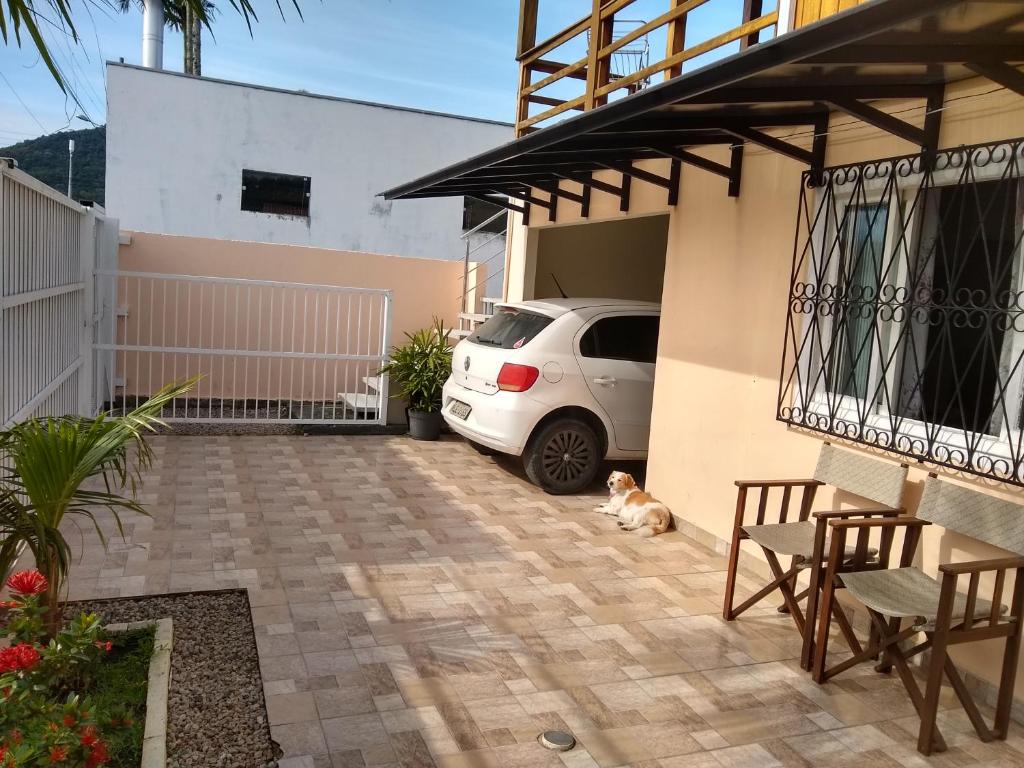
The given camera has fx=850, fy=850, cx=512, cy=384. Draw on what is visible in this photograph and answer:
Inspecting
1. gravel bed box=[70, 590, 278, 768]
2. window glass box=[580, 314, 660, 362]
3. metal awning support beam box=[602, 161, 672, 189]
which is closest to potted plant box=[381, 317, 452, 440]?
window glass box=[580, 314, 660, 362]

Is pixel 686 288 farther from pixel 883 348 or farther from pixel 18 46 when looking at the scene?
pixel 18 46

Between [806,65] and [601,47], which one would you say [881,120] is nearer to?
[806,65]

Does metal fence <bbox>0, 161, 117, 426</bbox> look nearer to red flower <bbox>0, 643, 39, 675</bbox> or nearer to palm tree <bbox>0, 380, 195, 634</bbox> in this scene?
palm tree <bbox>0, 380, 195, 634</bbox>

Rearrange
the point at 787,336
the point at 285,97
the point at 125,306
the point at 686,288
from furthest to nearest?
the point at 285,97, the point at 125,306, the point at 686,288, the point at 787,336

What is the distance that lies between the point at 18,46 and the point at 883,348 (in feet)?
15.2

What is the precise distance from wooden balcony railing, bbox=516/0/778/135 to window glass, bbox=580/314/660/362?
2017 millimetres

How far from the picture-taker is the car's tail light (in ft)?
25.0

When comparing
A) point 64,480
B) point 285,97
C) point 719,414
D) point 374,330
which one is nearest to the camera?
point 64,480

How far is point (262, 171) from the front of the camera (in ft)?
55.9

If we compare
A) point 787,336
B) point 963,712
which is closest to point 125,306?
point 787,336

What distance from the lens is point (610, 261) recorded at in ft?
37.4

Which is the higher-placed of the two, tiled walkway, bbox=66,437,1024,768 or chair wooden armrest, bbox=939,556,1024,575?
chair wooden armrest, bbox=939,556,1024,575

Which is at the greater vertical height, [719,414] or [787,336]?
[787,336]

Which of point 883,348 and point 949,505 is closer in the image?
point 949,505
